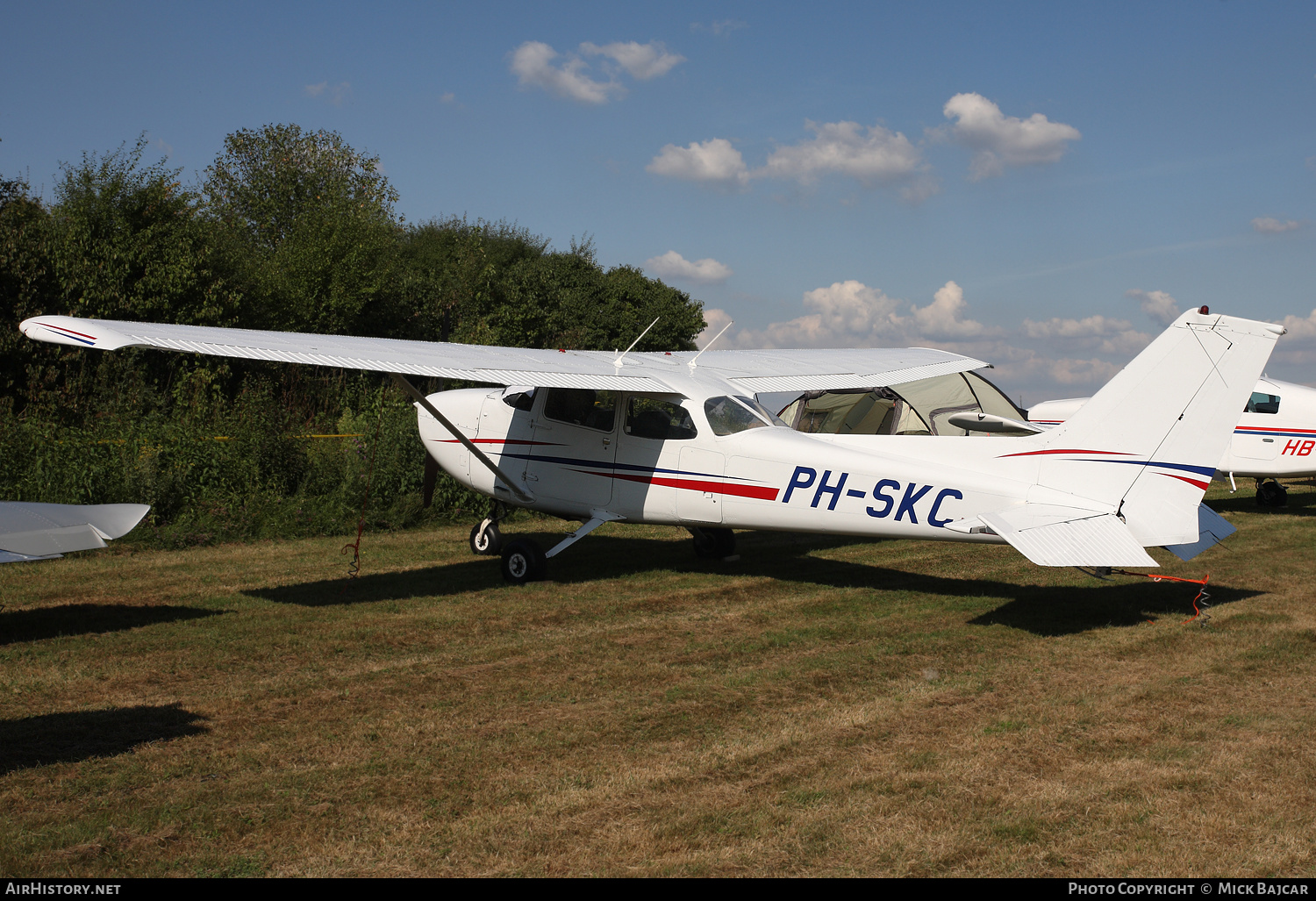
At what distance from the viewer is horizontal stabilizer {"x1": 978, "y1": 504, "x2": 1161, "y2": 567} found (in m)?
5.83

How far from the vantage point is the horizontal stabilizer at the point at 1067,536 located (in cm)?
583

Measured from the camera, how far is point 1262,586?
8.24 meters

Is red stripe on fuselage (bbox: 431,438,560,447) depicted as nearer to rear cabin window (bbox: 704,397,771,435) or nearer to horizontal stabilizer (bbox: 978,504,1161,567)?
rear cabin window (bbox: 704,397,771,435)

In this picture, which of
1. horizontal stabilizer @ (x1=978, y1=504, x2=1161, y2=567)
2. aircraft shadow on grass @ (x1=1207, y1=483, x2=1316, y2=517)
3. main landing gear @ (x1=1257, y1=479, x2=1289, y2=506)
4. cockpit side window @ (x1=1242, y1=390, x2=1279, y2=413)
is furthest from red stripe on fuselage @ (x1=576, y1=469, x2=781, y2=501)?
main landing gear @ (x1=1257, y1=479, x2=1289, y2=506)

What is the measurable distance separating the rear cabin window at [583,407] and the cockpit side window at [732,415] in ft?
3.32

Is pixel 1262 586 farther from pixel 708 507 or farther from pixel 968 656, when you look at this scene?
pixel 708 507

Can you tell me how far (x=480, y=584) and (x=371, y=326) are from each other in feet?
71.8

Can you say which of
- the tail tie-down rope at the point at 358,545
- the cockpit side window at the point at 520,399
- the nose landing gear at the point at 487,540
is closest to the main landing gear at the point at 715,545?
the nose landing gear at the point at 487,540

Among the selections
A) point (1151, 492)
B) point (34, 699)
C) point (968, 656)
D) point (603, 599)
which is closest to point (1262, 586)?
point (1151, 492)

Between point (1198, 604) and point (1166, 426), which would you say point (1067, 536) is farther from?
point (1198, 604)

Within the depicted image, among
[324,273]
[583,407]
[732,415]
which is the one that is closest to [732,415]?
[732,415]

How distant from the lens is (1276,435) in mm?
13953

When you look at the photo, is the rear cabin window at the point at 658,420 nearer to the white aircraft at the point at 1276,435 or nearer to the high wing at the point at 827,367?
the high wing at the point at 827,367
